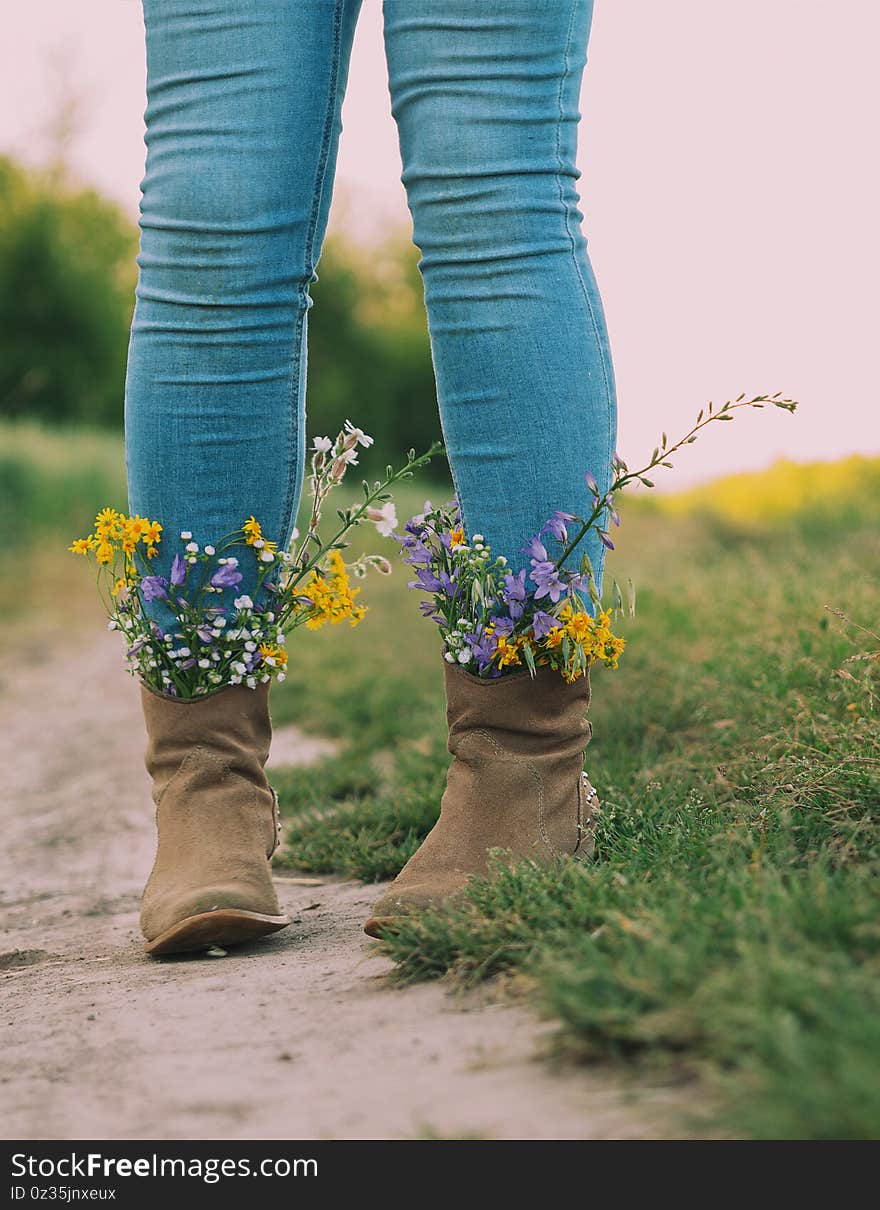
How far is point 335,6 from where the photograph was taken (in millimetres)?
1456

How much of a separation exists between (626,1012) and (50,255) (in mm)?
15308

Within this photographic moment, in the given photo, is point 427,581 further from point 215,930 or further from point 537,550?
point 215,930

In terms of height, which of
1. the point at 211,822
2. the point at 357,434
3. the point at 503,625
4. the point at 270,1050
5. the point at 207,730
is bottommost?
the point at 270,1050

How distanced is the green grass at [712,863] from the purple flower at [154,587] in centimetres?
56

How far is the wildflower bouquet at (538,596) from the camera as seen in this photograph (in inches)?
56.5

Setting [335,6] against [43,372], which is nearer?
[335,6]

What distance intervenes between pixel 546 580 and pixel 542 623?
0.17 feet

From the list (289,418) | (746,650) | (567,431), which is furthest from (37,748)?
(567,431)

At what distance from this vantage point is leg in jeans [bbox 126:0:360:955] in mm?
1432

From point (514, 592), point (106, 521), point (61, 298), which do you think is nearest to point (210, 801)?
point (106, 521)

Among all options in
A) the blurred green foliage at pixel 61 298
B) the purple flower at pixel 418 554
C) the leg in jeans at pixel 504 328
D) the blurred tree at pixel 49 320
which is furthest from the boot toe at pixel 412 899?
the blurred tree at pixel 49 320

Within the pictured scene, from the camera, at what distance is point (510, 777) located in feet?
4.83

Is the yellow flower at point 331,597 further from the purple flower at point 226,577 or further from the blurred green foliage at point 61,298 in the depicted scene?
the blurred green foliage at point 61,298

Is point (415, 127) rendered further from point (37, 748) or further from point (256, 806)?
point (37, 748)
